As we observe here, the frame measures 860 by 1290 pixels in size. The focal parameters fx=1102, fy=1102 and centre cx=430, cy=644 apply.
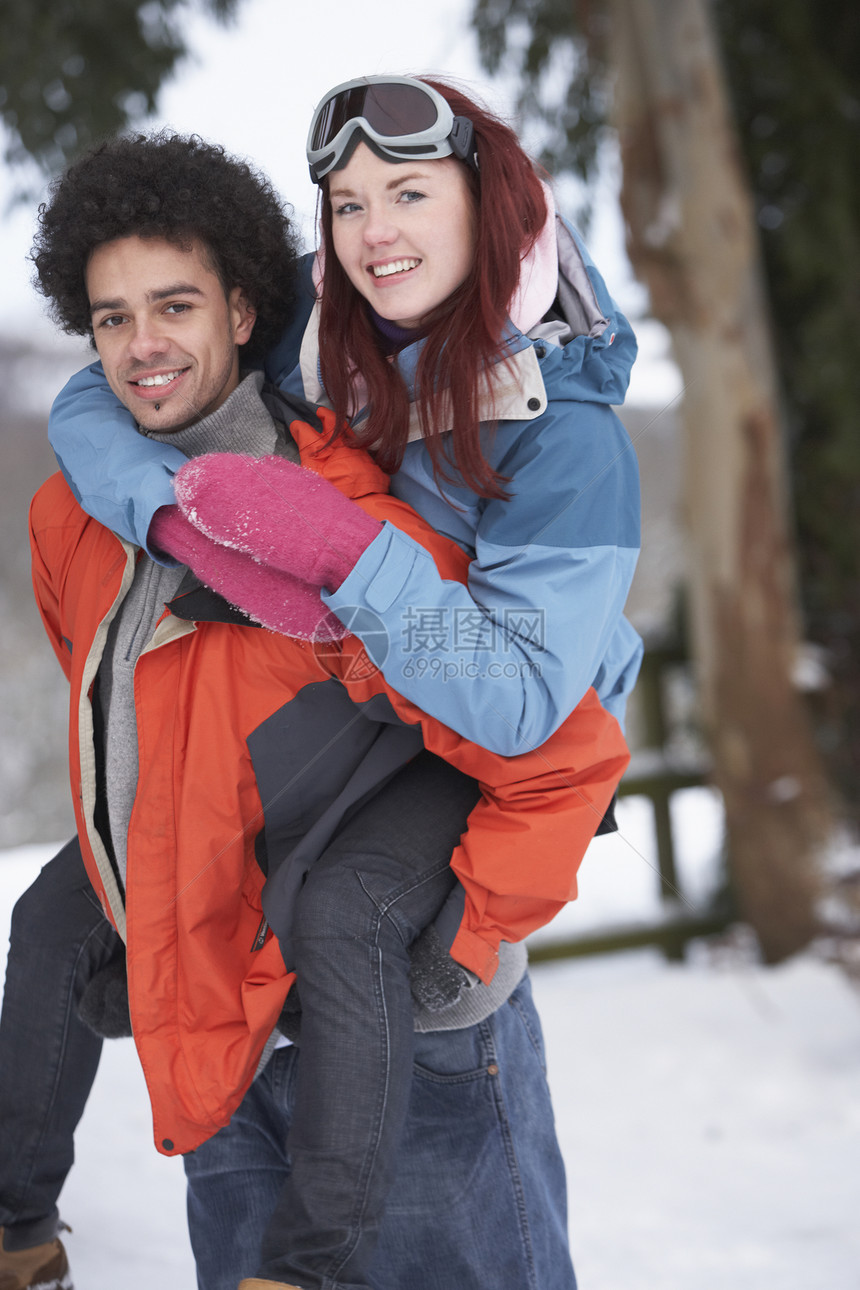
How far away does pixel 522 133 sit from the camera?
1332mm

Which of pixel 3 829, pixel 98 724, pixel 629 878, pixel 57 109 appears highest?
pixel 57 109

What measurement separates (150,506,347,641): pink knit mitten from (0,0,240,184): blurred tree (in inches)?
80.5

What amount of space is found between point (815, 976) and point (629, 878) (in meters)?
0.96

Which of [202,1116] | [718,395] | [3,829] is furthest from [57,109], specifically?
[3,829]

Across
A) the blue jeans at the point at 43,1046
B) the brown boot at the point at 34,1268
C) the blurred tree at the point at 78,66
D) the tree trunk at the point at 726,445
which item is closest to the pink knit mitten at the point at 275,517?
the blue jeans at the point at 43,1046

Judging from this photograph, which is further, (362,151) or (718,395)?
(718,395)

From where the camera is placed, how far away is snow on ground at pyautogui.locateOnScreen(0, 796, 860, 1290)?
6.23 ft

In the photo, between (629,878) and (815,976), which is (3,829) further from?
(815,976)

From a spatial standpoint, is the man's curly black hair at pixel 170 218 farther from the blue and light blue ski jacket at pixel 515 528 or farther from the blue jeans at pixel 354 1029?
the blue jeans at pixel 354 1029

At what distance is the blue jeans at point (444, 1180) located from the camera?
4.15ft

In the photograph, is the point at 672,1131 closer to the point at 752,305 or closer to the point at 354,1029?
the point at 354,1029

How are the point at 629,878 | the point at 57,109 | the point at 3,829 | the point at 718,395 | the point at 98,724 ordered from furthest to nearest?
1. the point at 3,829
2. the point at 629,878
3. the point at 718,395
4. the point at 57,109
5. the point at 98,724

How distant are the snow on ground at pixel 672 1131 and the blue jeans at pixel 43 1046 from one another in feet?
0.36

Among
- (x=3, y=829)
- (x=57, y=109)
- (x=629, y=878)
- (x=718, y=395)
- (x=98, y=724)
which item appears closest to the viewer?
(x=98, y=724)
